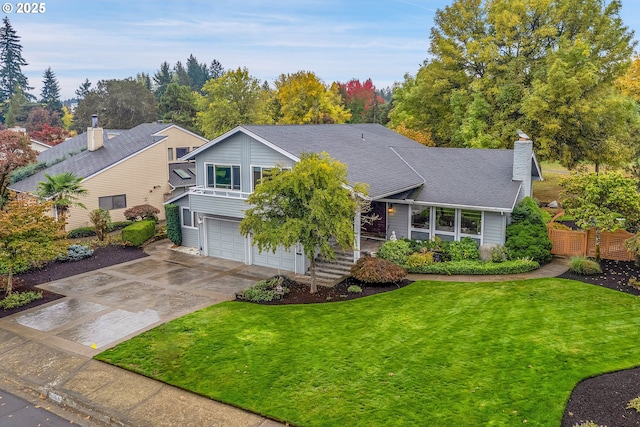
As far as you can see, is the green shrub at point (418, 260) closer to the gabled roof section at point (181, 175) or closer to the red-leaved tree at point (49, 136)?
the gabled roof section at point (181, 175)

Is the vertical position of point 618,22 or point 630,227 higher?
point 618,22

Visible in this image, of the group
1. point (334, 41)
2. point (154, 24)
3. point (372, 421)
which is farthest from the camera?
point (334, 41)

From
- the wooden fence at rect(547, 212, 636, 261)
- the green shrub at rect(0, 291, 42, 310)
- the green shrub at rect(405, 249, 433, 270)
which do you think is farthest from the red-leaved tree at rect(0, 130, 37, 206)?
the wooden fence at rect(547, 212, 636, 261)

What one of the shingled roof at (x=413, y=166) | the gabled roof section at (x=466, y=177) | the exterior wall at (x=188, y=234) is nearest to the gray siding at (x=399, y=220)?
the shingled roof at (x=413, y=166)

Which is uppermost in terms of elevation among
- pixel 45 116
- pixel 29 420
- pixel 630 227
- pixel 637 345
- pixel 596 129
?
pixel 45 116

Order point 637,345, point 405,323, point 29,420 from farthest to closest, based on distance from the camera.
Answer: point 405,323
point 637,345
point 29,420

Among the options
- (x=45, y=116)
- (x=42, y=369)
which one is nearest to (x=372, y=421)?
(x=42, y=369)

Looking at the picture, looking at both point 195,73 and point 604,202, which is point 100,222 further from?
point 195,73

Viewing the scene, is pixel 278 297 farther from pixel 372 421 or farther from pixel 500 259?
pixel 500 259
